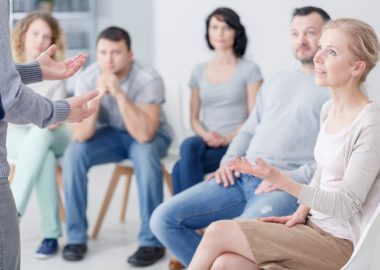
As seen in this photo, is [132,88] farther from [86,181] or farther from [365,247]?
[365,247]

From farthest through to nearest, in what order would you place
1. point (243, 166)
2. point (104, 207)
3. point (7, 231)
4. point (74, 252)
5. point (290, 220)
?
point (104, 207) → point (74, 252) → point (290, 220) → point (243, 166) → point (7, 231)

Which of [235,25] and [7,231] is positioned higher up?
[235,25]

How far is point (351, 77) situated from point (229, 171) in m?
0.69

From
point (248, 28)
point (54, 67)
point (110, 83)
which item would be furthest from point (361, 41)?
point (248, 28)

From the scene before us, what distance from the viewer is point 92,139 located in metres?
3.23

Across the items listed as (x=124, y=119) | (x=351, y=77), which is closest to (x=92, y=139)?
(x=124, y=119)

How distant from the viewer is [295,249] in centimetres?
189

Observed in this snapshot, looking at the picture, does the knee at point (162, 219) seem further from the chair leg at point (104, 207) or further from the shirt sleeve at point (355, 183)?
the chair leg at point (104, 207)

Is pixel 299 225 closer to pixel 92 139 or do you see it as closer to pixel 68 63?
pixel 68 63

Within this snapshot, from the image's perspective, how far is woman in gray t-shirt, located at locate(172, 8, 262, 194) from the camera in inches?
123

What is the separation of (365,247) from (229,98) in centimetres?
155

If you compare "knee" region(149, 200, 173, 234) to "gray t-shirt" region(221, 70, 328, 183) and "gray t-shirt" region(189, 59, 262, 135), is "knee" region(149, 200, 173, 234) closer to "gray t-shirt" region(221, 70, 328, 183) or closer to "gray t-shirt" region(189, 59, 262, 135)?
"gray t-shirt" region(221, 70, 328, 183)

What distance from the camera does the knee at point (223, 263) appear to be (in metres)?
1.89

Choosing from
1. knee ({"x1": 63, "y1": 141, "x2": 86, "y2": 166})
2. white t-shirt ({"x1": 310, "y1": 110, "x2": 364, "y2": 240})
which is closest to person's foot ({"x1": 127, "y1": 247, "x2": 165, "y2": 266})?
knee ({"x1": 63, "y1": 141, "x2": 86, "y2": 166})
